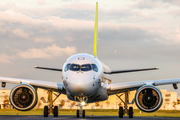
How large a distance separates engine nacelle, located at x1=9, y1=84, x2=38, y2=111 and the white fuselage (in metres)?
3.67

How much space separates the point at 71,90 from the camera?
2200 centimetres

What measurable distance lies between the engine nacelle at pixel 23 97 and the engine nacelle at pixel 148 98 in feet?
24.7

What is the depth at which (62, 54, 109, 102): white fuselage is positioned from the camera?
70.6 ft

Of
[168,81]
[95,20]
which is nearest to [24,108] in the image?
[168,81]

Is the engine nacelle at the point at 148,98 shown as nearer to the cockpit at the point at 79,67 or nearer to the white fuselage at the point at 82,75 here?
the white fuselage at the point at 82,75

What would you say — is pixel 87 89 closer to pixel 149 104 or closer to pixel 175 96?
pixel 149 104

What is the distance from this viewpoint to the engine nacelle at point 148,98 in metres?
24.0

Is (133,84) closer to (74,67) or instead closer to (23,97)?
(74,67)

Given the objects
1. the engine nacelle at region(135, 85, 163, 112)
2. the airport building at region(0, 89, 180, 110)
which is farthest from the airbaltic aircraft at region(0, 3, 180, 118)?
the airport building at region(0, 89, 180, 110)

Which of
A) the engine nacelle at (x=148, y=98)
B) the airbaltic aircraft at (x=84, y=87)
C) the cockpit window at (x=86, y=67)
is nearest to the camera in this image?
the airbaltic aircraft at (x=84, y=87)

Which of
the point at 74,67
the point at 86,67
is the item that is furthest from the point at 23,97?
the point at 86,67

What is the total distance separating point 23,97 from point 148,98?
9045 mm

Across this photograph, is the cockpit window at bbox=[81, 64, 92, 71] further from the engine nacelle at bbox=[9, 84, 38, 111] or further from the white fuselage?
the engine nacelle at bbox=[9, 84, 38, 111]

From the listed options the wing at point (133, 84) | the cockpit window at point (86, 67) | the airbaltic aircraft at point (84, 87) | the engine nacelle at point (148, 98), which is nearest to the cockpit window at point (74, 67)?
the airbaltic aircraft at point (84, 87)
